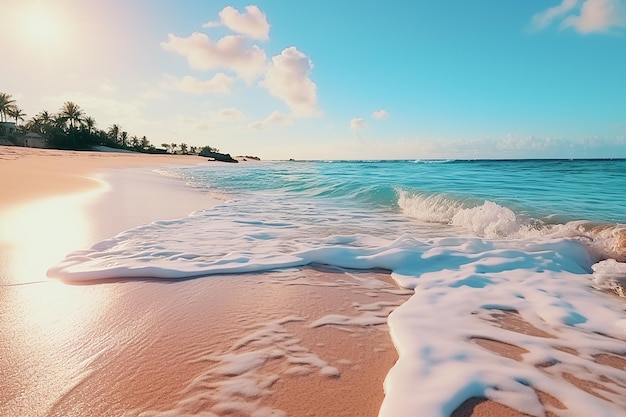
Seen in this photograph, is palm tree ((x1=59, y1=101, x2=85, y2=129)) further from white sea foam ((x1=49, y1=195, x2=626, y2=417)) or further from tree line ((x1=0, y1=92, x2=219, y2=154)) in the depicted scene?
white sea foam ((x1=49, y1=195, x2=626, y2=417))

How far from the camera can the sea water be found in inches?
70.5

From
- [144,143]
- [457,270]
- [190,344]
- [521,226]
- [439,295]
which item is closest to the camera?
[190,344]

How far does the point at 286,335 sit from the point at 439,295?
5.17ft

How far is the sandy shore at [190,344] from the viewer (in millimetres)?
1543

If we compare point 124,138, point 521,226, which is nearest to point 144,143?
point 124,138

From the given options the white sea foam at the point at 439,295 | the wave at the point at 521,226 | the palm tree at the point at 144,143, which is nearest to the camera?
the white sea foam at the point at 439,295

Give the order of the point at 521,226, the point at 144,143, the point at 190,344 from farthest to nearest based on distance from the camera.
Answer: the point at 144,143 → the point at 521,226 → the point at 190,344

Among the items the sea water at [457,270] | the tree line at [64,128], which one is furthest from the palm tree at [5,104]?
the sea water at [457,270]

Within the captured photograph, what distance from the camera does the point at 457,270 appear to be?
12.2ft

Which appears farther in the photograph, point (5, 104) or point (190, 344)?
point (5, 104)

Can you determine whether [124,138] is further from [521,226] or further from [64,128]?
[521,226]

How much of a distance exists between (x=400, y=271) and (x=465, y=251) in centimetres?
132

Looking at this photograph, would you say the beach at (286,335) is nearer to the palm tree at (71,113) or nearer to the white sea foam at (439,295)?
the white sea foam at (439,295)

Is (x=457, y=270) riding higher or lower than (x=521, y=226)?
lower
